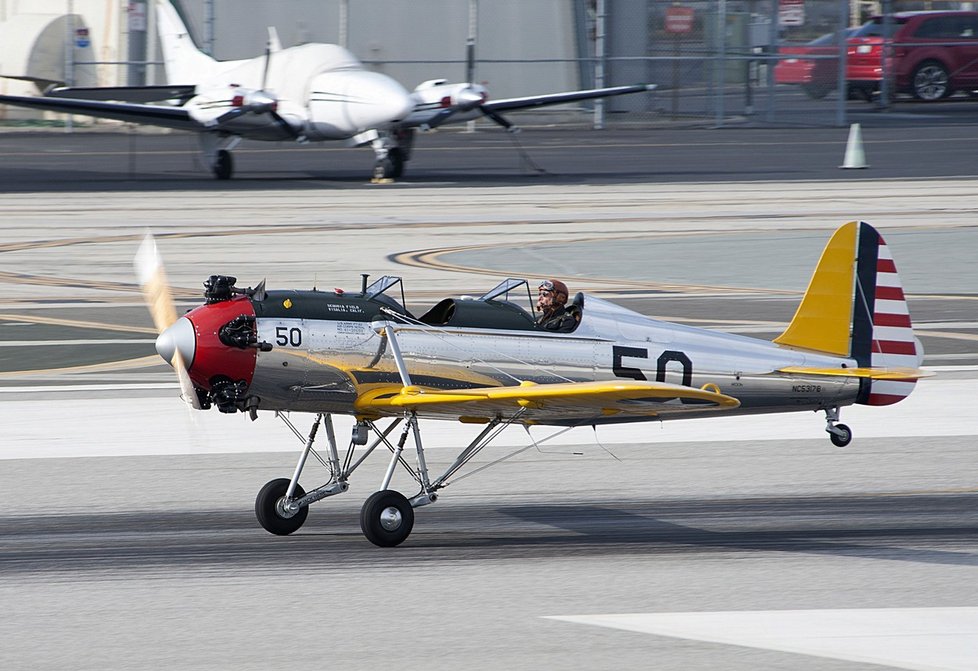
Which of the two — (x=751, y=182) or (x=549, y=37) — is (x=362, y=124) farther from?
(x=549, y=37)

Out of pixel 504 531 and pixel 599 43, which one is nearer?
pixel 504 531

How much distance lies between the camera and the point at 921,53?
46719 mm

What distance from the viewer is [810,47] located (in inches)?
1741

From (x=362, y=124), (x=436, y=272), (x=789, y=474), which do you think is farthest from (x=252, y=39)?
(x=789, y=474)

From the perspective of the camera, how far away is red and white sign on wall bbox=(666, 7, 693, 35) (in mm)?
43906

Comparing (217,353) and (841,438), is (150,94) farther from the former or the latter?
(841,438)

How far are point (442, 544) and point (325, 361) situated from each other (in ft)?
4.82

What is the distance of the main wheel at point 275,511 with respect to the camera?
9.37 metres

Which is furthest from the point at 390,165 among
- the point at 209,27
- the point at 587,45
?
the point at 587,45


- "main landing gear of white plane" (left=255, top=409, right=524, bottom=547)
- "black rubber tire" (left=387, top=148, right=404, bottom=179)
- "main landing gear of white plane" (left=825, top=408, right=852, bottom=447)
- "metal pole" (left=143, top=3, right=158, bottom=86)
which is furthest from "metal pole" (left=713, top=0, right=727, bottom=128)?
"main landing gear of white plane" (left=255, top=409, right=524, bottom=547)

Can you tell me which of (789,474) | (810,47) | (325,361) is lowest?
(789,474)

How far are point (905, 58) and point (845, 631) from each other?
4304cm

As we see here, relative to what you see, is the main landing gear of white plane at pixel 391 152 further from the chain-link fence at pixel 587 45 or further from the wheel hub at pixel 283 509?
the wheel hub at pixel 283 509

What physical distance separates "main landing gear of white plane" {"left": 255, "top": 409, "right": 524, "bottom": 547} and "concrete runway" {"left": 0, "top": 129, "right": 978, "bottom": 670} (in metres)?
0.13
